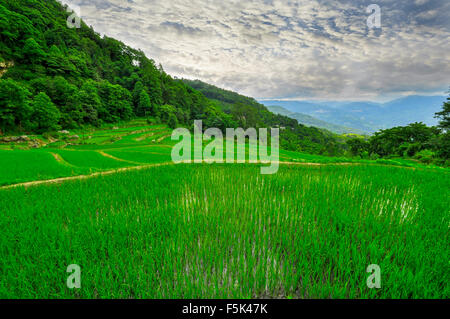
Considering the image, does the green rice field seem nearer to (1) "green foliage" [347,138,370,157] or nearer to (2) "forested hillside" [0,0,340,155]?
(2) "forested hillside" [0,0,340,155]

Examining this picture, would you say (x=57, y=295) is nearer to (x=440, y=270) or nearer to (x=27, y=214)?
(x=27, y=214)

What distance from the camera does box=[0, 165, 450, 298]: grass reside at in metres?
1.95

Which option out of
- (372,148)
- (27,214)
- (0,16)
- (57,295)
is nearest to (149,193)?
(27,214)

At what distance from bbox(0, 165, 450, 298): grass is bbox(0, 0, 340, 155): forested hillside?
36536 millimetres

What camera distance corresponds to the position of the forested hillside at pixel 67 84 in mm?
29141

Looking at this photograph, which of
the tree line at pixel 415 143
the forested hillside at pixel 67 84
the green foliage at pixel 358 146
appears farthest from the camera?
the green foliage at pixel 358 146

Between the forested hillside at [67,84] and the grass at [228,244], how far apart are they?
36.5 m

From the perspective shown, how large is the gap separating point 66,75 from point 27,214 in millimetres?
60986

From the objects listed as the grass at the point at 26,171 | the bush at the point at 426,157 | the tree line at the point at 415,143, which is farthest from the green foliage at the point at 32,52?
the bush at the point at 426,157

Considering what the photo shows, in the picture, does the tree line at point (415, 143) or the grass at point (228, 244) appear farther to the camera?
the tree line at point (415, 143)

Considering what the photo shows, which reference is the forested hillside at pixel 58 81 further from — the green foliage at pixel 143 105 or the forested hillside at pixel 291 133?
the forested hillside at pixel 291 133

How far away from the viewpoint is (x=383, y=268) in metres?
2.02

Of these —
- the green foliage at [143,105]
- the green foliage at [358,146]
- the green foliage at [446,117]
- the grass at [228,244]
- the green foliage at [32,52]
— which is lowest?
the grass at [228,244]

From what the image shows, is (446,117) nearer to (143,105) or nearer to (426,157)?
(426,157)
